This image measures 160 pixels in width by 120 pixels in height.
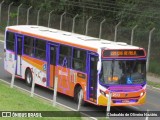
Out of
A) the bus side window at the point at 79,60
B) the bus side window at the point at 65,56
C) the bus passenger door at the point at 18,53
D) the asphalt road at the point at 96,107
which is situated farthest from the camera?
the bus passenger door at the point at 18,53

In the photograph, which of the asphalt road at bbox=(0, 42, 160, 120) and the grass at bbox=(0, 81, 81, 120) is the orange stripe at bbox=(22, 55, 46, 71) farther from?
the grass at bbox=(0, 81, 81, 120)

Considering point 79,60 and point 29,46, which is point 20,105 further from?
point 29,46

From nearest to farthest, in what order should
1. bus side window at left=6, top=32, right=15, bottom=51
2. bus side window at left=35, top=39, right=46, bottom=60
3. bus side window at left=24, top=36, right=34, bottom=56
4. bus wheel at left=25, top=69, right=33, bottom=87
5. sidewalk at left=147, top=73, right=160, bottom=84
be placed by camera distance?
bus side window at left=35, top=39, right=46, bottom=60 → bus side window at left=24, top=36, right=34, bottom=56 → bus wheel at left=25, top=69, right=33, bottom=87 → bus side window at left=6, top=32, right=15, bottom=51 → sidewalk at left=147, top=73, right=160, bottom=84

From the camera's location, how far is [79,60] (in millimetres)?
20656

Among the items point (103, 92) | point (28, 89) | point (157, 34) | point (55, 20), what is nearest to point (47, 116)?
point (103, 92)

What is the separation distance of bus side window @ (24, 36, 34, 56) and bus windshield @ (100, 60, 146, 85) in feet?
21.2

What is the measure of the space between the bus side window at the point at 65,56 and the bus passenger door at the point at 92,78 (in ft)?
5.77

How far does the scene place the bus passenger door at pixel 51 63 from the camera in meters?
22.6

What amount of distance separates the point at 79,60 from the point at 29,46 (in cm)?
506

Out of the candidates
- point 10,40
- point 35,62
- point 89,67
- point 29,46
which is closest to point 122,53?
point 89,67

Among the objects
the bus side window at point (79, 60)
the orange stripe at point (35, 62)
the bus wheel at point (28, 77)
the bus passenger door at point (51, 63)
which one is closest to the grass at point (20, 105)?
the bus side window at point (79, 60)

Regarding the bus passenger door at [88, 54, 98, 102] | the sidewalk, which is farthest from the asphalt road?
the sidewalk

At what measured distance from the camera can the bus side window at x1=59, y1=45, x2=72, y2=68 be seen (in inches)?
844

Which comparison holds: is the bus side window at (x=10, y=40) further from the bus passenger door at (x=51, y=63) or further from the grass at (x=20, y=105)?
the grass at (x=20, y=105)
